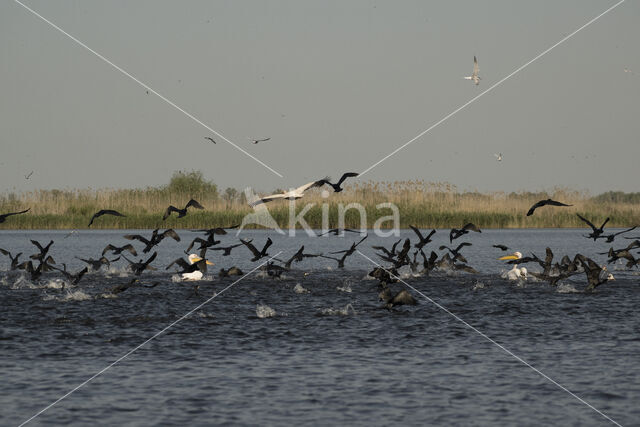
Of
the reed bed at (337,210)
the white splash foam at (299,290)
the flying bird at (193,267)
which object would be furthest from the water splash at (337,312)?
→ the reed bed at (337,210)

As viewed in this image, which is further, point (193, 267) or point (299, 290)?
point (299, 290)

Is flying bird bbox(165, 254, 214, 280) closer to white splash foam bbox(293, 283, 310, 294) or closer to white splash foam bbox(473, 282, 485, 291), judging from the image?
white splash foam bbox(293, 283, 310, 294)

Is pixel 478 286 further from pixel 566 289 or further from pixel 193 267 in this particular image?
pixel 193 267

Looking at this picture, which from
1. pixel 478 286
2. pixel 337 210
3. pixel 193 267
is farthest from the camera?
pixel 337 210

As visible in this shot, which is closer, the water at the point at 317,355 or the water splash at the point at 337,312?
the water at the point at 317,355

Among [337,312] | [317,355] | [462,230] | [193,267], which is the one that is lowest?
[317,355]

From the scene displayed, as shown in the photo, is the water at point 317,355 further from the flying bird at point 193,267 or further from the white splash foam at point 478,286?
the flying bird at point 193,267

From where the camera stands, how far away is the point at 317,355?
12.4 m

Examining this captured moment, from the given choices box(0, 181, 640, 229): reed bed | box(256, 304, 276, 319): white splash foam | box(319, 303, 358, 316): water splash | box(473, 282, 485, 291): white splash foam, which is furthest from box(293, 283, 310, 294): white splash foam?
box(0, 181, 640, 229): reed bed

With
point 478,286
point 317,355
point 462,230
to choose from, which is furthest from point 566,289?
point 317,355

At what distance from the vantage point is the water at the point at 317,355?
363 inches

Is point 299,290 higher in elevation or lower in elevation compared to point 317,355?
higher

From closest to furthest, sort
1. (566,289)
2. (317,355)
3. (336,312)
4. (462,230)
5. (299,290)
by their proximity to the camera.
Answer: (317,355)
(336,312)
(299,290)
(566,289)
(462,230)

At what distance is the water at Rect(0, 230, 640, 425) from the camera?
9227 mm
